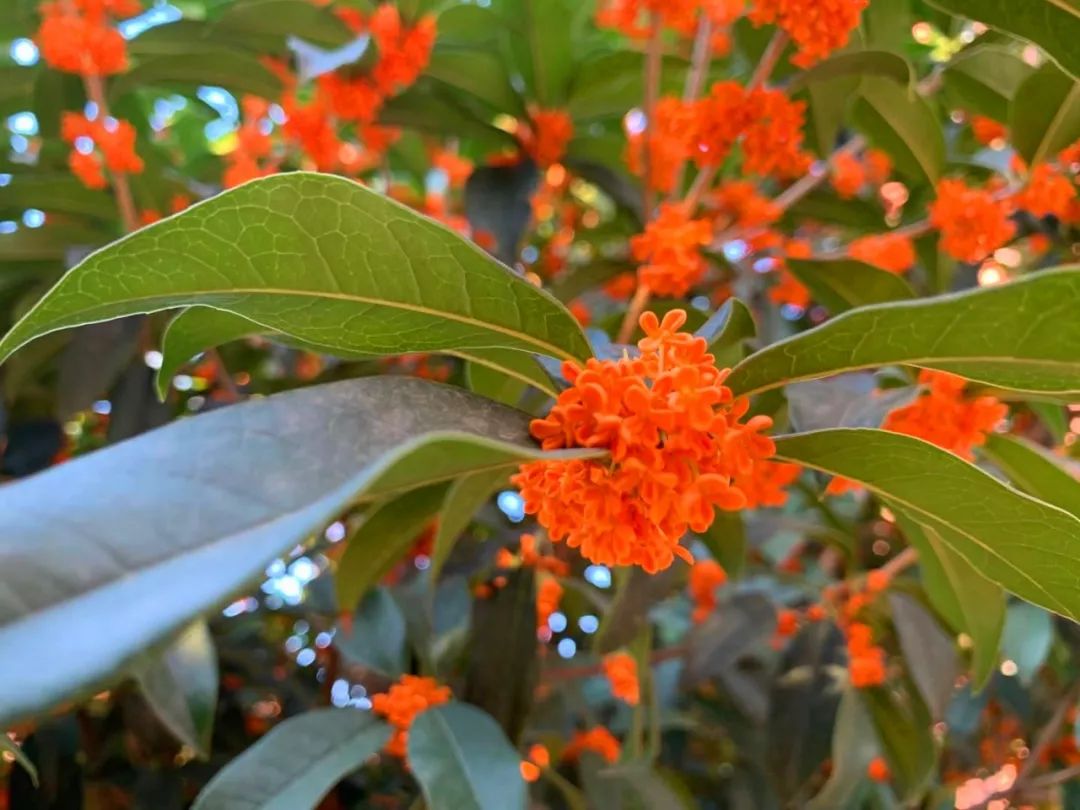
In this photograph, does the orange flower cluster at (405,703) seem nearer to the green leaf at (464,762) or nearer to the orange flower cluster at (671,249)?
the green leaf at (464,762)

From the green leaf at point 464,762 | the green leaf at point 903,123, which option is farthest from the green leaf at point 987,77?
the green leaf at point 464,762

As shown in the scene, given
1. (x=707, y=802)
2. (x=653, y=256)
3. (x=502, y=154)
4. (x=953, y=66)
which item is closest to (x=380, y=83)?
(x=502, y=154)

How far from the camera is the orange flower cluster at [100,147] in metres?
0.90

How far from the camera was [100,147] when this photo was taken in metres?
0.91

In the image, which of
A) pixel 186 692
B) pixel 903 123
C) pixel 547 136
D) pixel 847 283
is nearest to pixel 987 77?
pixel 903 123

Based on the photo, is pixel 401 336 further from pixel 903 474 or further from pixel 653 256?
pixel 653 256

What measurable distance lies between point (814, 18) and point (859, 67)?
5.4 inches

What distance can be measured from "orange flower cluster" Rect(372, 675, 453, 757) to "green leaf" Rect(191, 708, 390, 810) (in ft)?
0.05

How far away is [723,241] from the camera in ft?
3.16

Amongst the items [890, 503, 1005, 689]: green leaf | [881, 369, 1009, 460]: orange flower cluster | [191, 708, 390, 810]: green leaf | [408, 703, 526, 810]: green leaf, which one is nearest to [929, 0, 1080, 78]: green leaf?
[881, 369, 1009, 460]: orange flower cluster

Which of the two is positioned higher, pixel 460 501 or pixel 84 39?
pixel 84 39

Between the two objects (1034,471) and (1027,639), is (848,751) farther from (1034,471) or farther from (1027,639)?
(1034,471)

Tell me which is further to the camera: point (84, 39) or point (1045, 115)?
point (84, 39)

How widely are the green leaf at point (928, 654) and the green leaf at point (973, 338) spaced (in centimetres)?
60
